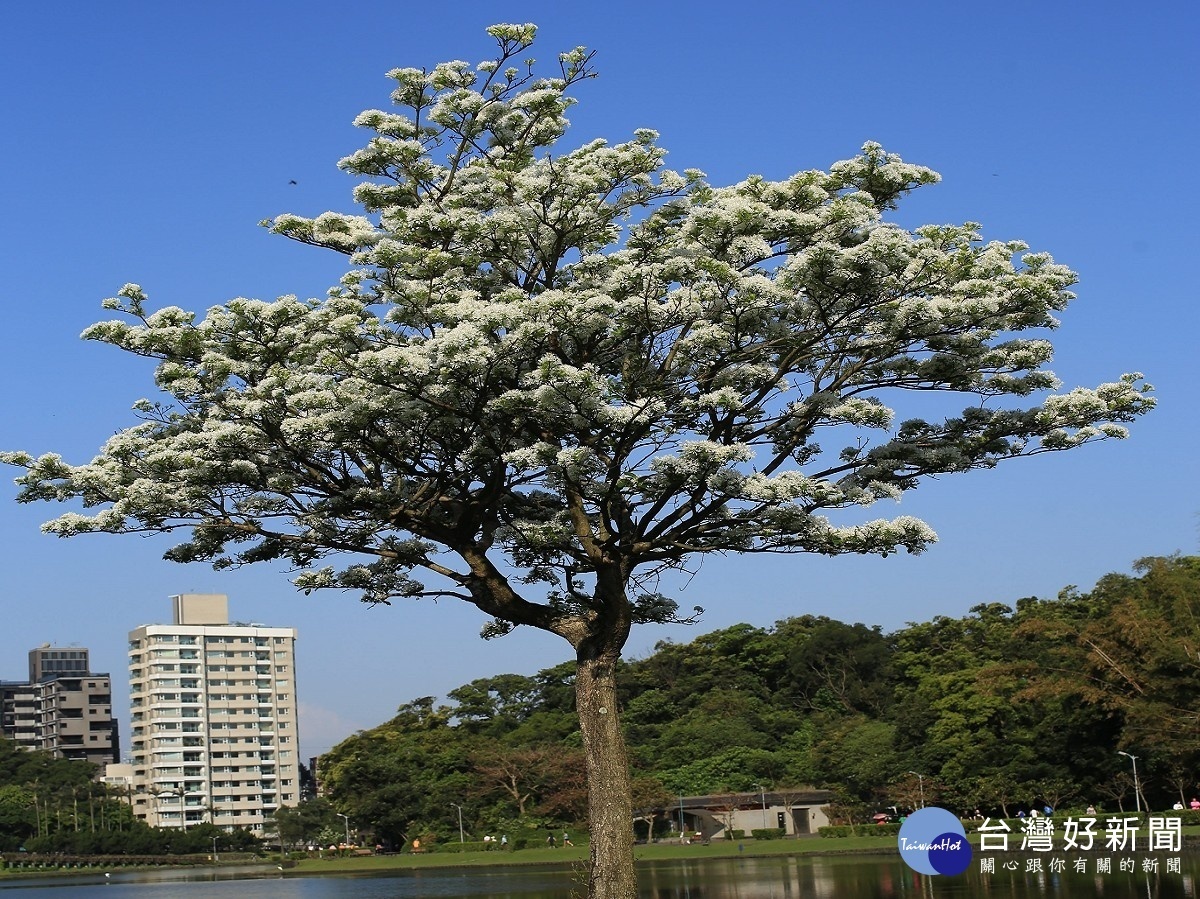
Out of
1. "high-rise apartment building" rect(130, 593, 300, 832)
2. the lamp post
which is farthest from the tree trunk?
"high-rise apartment building" rect(130, 593, 300, 832)

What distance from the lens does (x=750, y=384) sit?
13719 millimetres

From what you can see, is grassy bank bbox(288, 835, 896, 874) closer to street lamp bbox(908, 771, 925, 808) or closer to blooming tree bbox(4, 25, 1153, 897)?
street lamp bbox(908, 771, 925, 808)

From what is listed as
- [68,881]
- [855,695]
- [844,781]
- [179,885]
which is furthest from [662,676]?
[68,881]

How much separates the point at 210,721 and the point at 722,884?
97743 millimetres

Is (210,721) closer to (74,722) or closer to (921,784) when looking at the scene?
(74,722)

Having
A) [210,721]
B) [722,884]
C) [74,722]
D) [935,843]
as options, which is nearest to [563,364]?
[935,843]

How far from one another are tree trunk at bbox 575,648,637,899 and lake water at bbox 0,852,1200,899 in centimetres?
128

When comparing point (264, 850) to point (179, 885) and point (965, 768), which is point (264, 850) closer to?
point (179, 885)

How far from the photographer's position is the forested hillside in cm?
4778

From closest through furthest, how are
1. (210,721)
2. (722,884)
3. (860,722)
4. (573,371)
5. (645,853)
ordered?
(573,371) < (722,884) < (645,853) < (860,722) < (210,721)

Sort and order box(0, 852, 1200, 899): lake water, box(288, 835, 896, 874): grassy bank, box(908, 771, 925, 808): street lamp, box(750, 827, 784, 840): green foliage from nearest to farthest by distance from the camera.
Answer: box(0, 852, 1200, 899): lake water → box(288, 835, 896, 874): grassy bank → box(908, 771, 925, 808): street lamp → box(750, 827, 784, 840): green foliage

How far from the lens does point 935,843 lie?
12.6m

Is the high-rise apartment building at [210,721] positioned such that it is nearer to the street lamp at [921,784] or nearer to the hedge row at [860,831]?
the hedge row at [860,831]

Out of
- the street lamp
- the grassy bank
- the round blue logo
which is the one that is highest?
the round blue logo
